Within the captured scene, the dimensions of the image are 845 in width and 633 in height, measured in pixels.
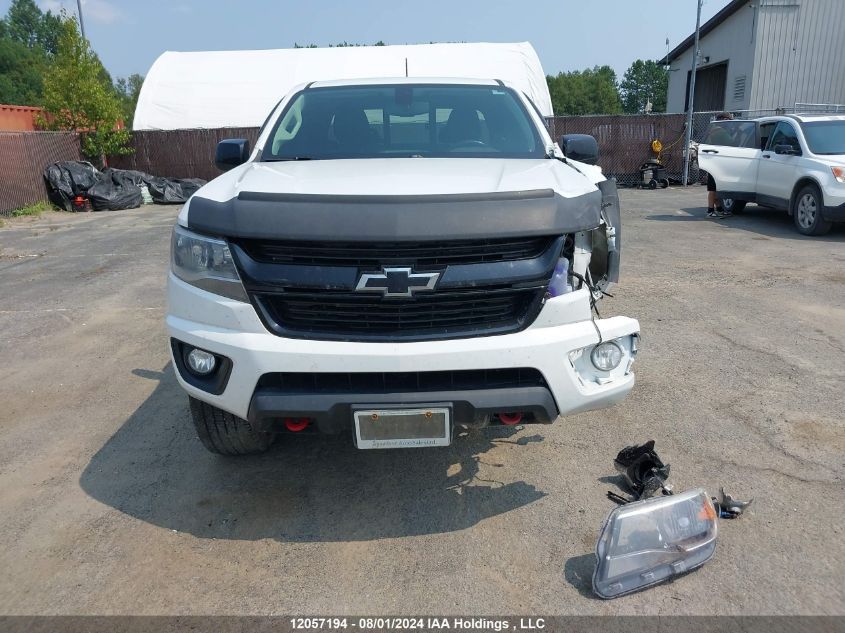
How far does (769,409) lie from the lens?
412 centimetres

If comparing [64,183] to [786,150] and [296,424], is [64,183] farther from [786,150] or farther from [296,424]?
[296,424]

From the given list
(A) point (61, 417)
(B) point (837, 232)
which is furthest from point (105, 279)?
(B) point (837, 232)

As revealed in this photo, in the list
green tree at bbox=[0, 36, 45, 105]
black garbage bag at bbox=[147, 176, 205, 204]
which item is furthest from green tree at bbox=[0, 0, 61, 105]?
black garbage bag at bbox=[147, 176, 205, 204]

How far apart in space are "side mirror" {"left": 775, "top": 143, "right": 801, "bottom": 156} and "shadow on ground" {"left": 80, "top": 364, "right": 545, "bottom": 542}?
8.77m

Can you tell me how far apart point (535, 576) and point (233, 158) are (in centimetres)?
301

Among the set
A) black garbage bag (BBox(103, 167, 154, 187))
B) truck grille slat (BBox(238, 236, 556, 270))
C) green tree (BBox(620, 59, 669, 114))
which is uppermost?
green tree (BBox(620, 59, 669, 114))

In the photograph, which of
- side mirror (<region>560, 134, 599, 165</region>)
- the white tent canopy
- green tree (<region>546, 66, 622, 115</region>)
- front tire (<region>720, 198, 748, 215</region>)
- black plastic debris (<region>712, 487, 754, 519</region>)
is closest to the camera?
black plastic debris (<region>712, 487, 754, 519</region>)

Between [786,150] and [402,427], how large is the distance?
10.1 meters

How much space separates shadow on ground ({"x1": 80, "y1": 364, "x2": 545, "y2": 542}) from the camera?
3088 millimetres

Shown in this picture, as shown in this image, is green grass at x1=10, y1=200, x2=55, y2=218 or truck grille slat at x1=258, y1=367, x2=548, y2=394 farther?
green grass at x1=10, y1=200, x2=55, y2=218

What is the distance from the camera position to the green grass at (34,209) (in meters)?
14.8

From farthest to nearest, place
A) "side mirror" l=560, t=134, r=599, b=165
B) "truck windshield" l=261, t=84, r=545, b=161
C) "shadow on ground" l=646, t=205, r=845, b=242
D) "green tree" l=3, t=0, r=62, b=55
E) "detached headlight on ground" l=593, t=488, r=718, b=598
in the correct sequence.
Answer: "green tree" l=3, t=0, r=62, b=55 < "shadow on ground" l=646, t=205, r=845, b=242 < "side mirror" l=560, t=134, r=599, b=165 < "truck windshield" l=261, t=84, r=545, b=161 < "detached headlight on ground" l=593, t=488, r=718, b=598

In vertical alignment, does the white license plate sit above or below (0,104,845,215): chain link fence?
below

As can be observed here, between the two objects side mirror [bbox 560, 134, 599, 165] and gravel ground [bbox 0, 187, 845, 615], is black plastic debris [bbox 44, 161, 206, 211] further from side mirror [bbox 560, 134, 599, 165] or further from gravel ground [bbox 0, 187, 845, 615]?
side mirror [bbox 560, 134, 599, 165]
